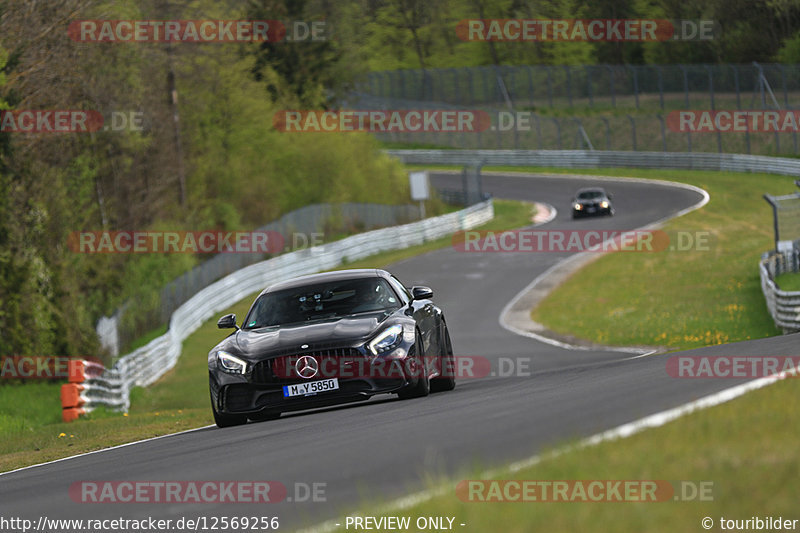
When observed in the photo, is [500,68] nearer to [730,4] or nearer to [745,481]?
[730,4]

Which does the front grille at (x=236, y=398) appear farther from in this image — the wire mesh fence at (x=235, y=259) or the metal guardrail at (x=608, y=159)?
the metal guardrail at (x=608, y=159)

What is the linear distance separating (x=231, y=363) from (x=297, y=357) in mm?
712

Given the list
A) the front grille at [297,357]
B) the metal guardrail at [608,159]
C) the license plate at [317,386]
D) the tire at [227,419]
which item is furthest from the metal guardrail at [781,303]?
the metal guardrail at [608,159]

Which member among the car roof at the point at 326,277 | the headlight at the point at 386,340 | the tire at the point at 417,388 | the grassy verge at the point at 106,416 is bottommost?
the grassy verge at the point at 106,416

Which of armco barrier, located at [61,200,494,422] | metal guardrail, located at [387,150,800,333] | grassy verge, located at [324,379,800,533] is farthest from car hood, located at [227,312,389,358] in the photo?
metal guardrail, located at [387,150,800,333]

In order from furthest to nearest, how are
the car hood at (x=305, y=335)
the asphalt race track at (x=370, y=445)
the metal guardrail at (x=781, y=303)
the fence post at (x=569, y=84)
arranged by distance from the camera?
the fence post at (x=569, y=84)
the metal guardrail at (x=781, y=303)
the car hood at (x=305, y=335)
the asphalt race track at (x=370, y=445)

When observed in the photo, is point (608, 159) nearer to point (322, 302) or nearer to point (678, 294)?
point (678, 294)

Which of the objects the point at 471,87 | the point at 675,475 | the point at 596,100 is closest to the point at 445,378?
the point at 675,475

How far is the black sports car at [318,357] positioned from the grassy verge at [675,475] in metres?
5.28

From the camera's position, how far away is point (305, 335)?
11648 millimetres

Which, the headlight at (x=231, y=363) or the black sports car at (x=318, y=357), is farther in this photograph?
the headlight at (x=231, y=363)

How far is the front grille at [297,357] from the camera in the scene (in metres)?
11.4

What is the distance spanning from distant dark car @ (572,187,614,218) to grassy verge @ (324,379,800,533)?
45315 millimetres

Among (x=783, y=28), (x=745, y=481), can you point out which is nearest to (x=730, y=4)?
(x=783, y=28)
